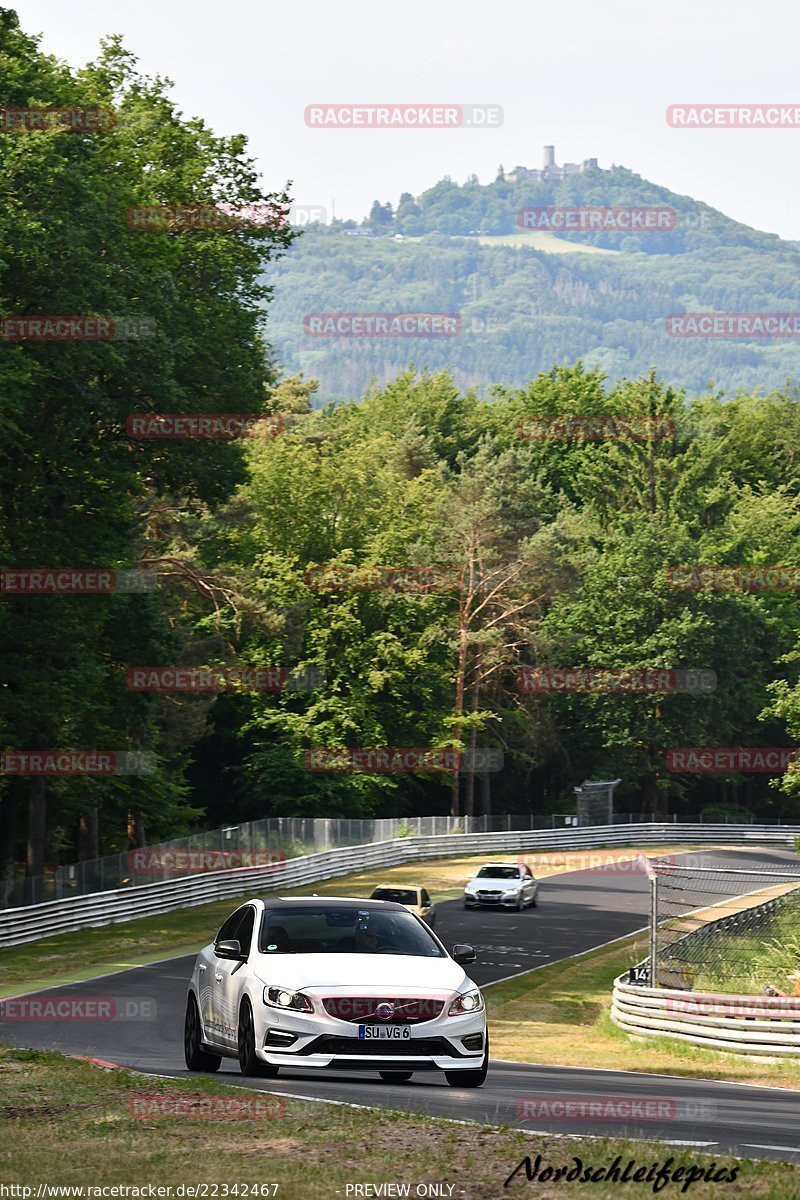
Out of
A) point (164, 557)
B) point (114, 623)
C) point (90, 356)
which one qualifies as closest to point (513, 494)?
point (164, 557)

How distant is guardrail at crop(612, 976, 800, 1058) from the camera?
21.3 metres

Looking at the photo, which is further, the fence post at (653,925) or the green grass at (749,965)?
the green grass at (749,965)

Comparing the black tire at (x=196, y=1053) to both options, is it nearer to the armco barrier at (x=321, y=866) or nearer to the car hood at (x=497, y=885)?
the armco barrier at (x=321, y=866)

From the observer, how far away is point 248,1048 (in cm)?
1291

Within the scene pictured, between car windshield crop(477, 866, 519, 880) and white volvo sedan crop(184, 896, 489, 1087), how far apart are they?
35.1 m

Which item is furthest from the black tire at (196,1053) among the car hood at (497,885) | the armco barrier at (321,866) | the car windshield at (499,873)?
the car windshield at (499,873)

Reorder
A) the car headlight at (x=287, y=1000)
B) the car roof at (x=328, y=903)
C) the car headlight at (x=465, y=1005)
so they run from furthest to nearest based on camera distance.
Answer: the car roof at (x=328, y=903)
the car headlight at (x=465, y=1005)
the car headlight at (x=287, y=1000)

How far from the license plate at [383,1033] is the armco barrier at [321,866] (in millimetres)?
25621

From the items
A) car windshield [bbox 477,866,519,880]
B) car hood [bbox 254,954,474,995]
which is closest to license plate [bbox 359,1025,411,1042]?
car hood [bbox 254,954,474,995]

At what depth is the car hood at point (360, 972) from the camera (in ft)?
41.4

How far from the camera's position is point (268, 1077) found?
13156 mm

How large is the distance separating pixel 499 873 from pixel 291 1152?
132 feet

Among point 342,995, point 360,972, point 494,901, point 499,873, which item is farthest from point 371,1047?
point 499,873

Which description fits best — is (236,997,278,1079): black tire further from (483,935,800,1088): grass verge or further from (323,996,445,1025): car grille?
(483,935,800,1088): grass verge
